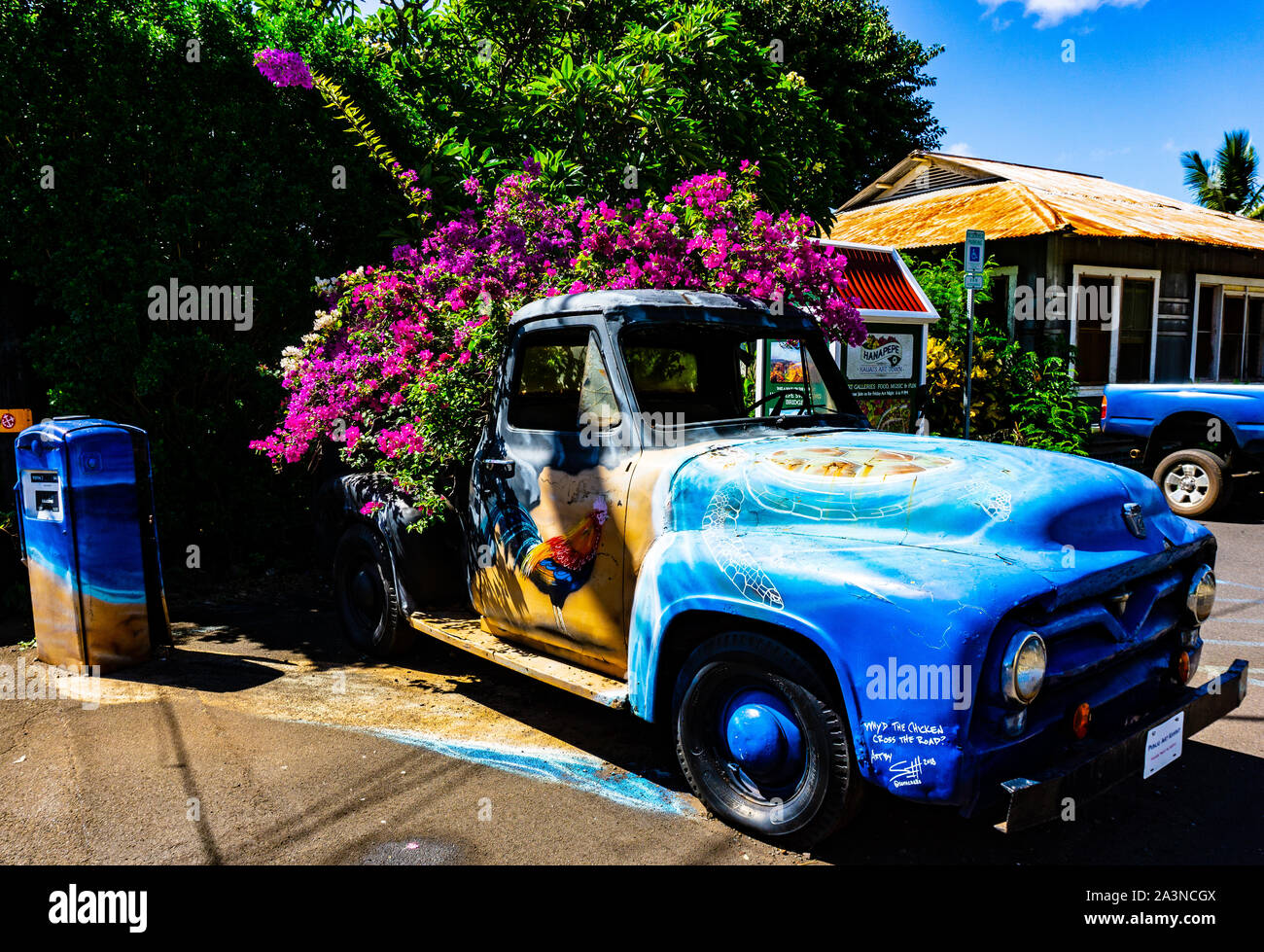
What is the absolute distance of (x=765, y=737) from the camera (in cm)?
339

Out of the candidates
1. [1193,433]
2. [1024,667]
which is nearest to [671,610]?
[1024,667]

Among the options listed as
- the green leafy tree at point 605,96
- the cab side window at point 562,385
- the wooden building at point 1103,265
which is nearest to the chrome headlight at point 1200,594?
the cab side window at point 562,385

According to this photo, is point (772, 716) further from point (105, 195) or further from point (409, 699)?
point (105, 195)

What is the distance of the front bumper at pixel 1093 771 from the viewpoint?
2.78 meters

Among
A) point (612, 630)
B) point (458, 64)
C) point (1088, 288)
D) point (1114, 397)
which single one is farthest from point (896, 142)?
point (612, 630)

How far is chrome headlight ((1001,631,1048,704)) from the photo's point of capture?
9.37 feet

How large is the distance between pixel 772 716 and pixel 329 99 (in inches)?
252

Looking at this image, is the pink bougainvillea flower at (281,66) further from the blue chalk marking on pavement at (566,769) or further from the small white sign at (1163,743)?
the small white sign at (1163,743)

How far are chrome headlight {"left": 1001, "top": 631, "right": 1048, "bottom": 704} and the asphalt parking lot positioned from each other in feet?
3.13

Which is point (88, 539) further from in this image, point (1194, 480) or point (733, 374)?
point (1194, 480)

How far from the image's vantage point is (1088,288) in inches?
611

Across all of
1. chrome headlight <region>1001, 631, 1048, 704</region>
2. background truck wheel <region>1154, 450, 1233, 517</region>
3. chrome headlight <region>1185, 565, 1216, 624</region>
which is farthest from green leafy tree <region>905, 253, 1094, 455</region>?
chrome headlight <region>1001, 631, 1048, 704</region>

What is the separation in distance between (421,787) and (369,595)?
199 centimetres

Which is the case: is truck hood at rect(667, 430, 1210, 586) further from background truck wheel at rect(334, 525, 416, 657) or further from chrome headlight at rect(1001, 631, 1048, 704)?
background truck wheel at rect(334, 525, 416, 657)
